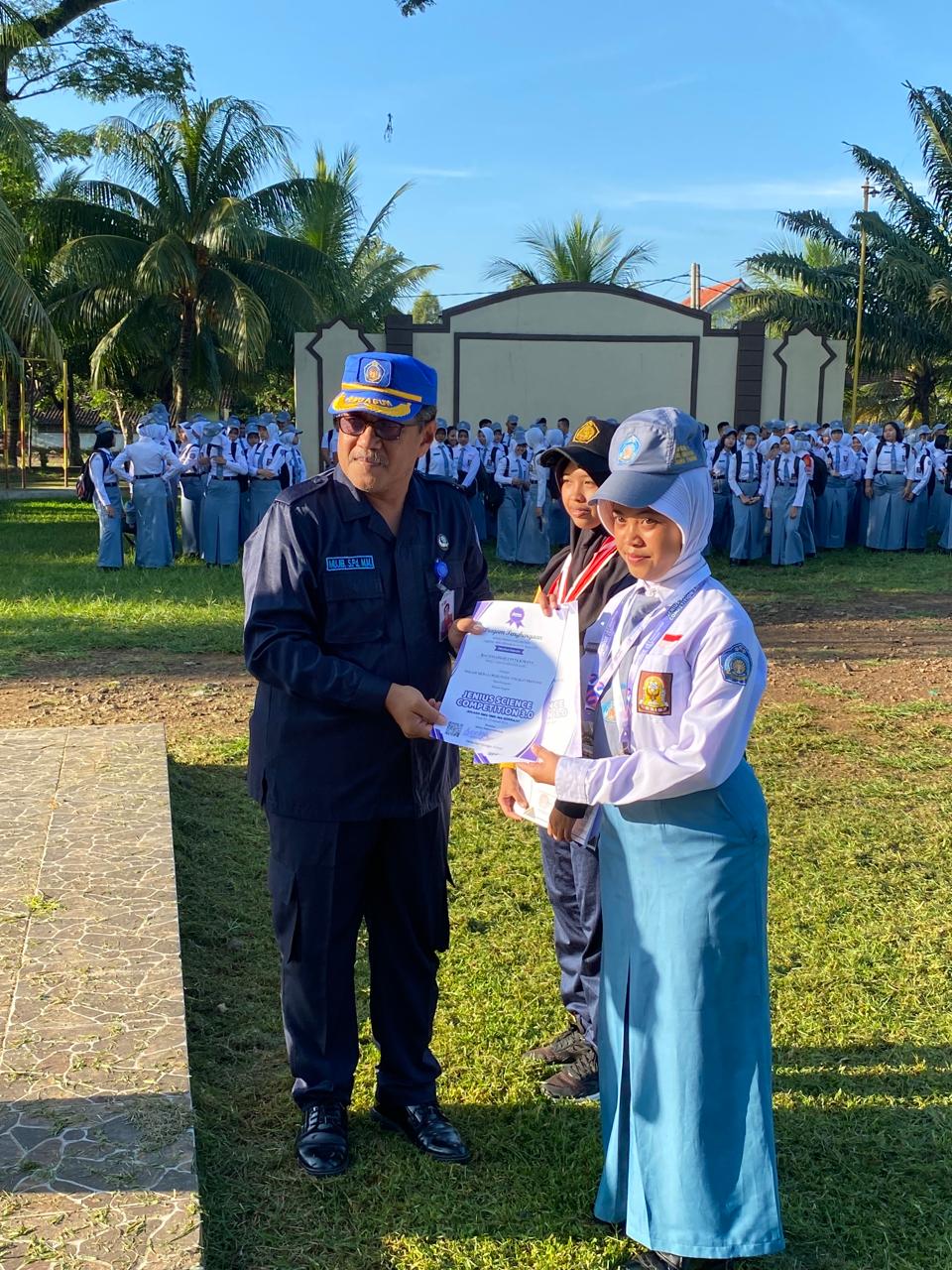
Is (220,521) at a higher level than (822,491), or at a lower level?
lower

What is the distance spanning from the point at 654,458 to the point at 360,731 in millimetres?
966

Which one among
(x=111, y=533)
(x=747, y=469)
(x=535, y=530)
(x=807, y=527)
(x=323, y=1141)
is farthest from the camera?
(x=807, y=527)

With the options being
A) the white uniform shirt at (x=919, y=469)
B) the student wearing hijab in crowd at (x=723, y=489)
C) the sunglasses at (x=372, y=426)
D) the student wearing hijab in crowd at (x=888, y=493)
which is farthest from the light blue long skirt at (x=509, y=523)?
the sunglasses at (x=372, y=426)

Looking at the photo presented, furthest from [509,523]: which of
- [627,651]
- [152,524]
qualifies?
[627,651]

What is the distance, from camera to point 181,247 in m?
21.4

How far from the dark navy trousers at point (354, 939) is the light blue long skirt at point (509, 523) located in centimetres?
1324

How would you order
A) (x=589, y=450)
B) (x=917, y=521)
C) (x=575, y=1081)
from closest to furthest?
(x=589, y=450)
(x=575, y=1081)
(x=917, y=521)

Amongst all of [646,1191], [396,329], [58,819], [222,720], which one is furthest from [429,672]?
[396,329]

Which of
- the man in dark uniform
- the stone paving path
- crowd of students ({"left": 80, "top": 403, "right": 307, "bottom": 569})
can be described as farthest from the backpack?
the man in dark uniform

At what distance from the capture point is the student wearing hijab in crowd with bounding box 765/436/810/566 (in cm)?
1568

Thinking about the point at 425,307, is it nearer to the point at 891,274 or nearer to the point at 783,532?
the point at 891,274

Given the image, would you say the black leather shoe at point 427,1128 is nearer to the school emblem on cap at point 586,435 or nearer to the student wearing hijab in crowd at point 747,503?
the school emblem on cap at point 586,435

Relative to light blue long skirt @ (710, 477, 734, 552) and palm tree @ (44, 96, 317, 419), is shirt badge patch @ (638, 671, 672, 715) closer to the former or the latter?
light blue long skirt @ (710, 477, 734, 552)

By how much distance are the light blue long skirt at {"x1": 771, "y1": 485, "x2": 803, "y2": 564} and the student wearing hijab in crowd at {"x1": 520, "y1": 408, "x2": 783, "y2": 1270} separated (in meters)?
13.8
